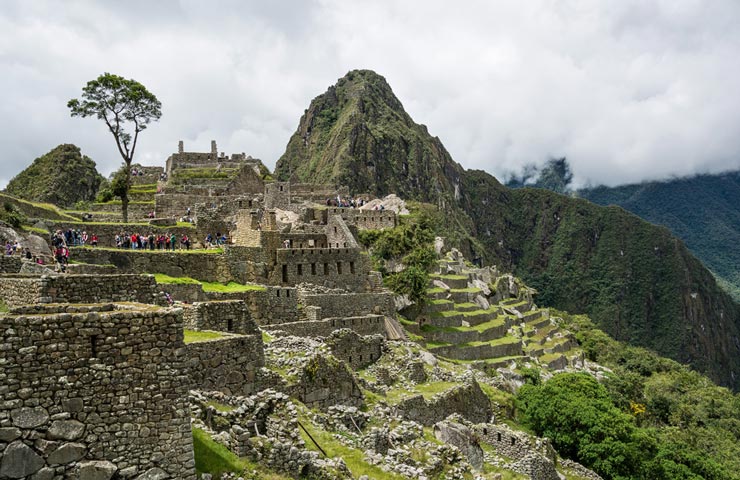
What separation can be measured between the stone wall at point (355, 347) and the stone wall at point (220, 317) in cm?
684

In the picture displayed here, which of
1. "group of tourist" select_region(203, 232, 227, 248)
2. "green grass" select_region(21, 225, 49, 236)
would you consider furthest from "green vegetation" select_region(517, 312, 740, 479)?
A: "green grass" select_region(21, 225, 49, 236)

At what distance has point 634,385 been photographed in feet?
213

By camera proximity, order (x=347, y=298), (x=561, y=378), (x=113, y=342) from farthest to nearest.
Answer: (x=561, y=378), (x=347, y=298), (x=113, y=342)

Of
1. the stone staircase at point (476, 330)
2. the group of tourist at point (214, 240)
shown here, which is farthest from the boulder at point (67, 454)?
the stone staircase at point (476, 330)

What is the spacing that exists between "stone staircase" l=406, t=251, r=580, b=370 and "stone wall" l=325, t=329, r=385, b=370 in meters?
15.4

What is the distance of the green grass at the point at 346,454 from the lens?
1280 centimetres

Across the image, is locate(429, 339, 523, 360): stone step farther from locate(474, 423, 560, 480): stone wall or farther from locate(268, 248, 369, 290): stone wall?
locate(474, 423, 560, 480): stone wall

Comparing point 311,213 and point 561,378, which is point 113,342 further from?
point 311,213

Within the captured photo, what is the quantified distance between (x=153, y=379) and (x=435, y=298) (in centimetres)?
4131

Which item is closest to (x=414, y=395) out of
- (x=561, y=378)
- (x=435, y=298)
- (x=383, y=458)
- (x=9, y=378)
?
(x=383, y=458)

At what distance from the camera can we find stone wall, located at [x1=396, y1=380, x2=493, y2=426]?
2091cm

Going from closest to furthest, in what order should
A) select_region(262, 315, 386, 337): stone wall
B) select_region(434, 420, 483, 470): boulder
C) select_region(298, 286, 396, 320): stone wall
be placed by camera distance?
select_region(434, 420, 483, 470): boulder, select_region(262, 315, 386, 337): stone wall, select_region(298, 286, 396, 320): stone wall

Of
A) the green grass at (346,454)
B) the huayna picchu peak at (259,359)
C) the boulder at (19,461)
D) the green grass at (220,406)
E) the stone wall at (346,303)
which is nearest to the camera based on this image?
the boulder at (19,461)

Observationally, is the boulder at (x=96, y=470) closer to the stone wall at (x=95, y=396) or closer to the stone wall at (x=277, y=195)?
the stone wall at (x=95, y=396)
